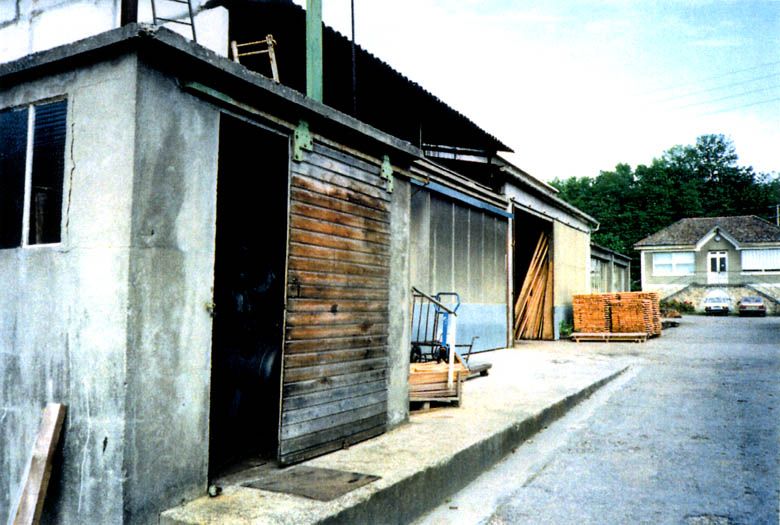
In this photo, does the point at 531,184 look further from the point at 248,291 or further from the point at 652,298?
the point at 248,291

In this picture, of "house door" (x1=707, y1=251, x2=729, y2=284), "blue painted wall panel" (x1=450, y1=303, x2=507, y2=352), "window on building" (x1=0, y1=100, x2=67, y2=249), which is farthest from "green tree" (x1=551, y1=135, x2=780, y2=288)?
"window on building" (x1=0, y1=100, x2=67, y2=249)

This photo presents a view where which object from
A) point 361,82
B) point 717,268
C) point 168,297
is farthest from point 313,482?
point 717,268

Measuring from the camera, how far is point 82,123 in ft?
11.7

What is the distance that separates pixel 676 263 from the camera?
4447cm

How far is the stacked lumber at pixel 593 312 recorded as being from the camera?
1773 cm

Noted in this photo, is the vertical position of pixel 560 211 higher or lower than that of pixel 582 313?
higher

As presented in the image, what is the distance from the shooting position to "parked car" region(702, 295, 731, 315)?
3869 centimetres

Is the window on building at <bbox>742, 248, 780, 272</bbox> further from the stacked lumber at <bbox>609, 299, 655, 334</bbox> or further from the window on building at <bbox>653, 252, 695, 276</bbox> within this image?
the stacked lumber at <bbox>609, 299, 655, 334</bbox>

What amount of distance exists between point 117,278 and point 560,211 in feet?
56.8

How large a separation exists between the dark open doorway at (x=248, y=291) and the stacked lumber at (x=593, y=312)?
46.0ft

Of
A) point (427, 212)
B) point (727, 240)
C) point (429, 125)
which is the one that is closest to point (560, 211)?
point (429, 125)

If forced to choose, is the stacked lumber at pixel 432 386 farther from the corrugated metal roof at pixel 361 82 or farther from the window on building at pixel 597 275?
the window on building at pixel 597 275

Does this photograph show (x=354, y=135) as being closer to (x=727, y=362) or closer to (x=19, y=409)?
(x=19, y=409)

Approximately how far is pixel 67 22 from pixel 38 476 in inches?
211
